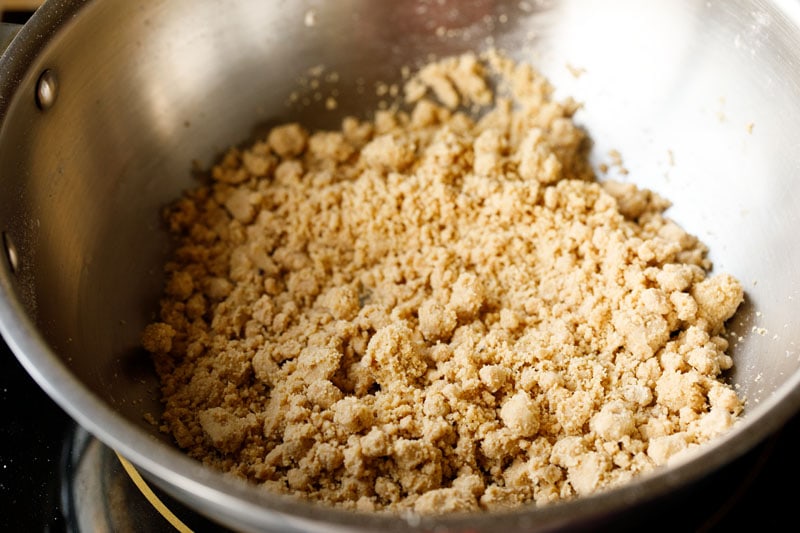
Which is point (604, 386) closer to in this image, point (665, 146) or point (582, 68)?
point (665, 146)

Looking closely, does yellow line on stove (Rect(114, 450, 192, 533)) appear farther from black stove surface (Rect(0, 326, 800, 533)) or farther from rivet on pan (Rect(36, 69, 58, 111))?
rivet on pan (Rect(36, 69, 58, 111))

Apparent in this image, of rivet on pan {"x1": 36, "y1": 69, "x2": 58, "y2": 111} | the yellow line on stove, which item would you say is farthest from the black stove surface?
rivet on pan {"x1": 36, "y1": 69, "x2": 58, "y2": 111}

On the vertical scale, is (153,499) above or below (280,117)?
below

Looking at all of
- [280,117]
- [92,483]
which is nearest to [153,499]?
[92,483]

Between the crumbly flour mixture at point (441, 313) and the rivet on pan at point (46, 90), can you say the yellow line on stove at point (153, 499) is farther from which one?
the rivet on pan at point (46, 90)

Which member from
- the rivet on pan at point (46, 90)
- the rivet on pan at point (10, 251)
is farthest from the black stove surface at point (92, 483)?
the rivet on pan at point (46, 90)

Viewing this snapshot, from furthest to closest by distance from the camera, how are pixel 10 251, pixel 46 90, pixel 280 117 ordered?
pixel 280 117
pixel 46 90
pixel 10 251

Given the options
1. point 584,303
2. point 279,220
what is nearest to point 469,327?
point 584,303

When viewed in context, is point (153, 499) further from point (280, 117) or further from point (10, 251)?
point (280, 117)
